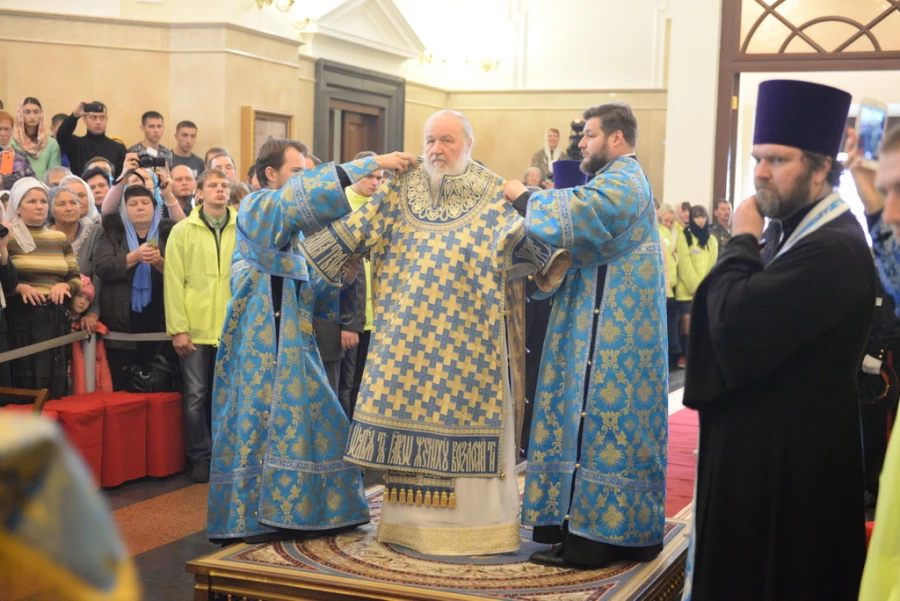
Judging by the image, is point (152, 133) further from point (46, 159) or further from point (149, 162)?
point (149, 162)

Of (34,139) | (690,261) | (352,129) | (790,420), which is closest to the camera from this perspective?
(790,420)

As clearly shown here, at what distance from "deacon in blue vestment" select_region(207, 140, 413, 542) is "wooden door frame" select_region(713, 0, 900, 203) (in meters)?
9.29

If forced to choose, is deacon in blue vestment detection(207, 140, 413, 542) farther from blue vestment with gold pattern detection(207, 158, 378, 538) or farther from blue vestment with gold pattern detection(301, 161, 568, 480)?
blue vestment with gold pattern detection(301, 161, 568, 480)

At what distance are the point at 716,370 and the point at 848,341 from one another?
0.32 m

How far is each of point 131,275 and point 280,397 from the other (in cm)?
238

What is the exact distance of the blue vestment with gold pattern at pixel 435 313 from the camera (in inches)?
158

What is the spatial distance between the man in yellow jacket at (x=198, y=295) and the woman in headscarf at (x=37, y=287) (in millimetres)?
531

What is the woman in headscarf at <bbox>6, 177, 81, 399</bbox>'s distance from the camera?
18.8ft

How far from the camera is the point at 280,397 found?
14.0ft

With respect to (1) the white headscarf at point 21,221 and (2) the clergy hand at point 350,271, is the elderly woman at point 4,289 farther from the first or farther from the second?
(2) the clergy hand at point 350,271

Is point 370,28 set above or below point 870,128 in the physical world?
above

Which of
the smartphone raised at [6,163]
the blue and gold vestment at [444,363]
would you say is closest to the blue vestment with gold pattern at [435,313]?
the blue and gold vestment at [444,363]

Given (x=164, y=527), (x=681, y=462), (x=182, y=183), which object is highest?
(x=182, y=183)

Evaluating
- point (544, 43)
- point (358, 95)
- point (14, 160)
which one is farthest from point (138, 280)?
point (544, 43)
